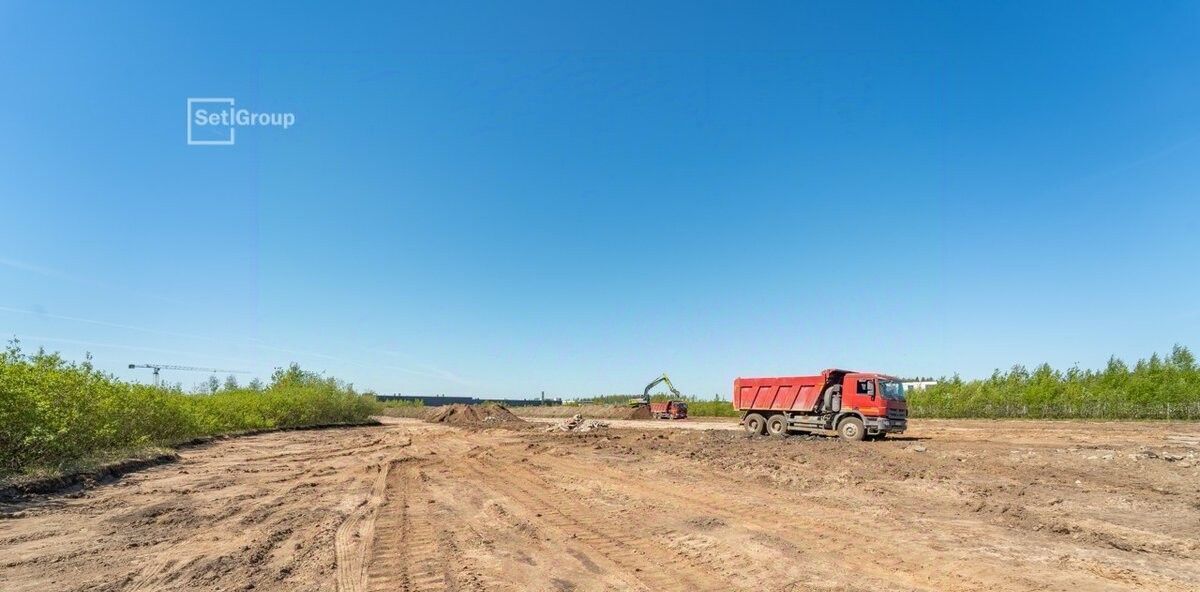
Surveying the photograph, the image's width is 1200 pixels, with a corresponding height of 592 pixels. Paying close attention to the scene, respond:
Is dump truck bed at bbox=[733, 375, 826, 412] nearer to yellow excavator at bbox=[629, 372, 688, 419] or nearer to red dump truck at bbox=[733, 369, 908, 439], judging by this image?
red dump truck at bbox=[733, 369, 908, 439]

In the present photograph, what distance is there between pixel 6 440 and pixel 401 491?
28.3 feet

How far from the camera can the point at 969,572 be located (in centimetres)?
665

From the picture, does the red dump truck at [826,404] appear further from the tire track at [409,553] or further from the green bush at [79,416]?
the green bush at [79,416]

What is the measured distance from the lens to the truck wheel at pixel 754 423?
2852cm

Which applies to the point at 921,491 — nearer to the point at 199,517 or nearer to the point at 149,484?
the point at 199,517

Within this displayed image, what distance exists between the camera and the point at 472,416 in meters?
52.8

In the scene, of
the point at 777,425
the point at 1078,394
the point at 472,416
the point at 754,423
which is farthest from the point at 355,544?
the point at 1078,394

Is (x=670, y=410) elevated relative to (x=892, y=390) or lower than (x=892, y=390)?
lower

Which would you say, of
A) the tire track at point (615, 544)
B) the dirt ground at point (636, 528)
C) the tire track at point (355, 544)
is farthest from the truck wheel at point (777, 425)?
the tire track at point (355, 544)

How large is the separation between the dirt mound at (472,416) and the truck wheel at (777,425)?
2588 centimetres

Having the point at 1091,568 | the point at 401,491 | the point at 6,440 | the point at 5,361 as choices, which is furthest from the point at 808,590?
the point at 5,361

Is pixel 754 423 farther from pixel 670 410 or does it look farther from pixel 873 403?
pixel 670 410

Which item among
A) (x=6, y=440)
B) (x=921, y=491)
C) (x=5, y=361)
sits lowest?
(x=921, y=491)

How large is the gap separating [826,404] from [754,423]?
444 centimetres
